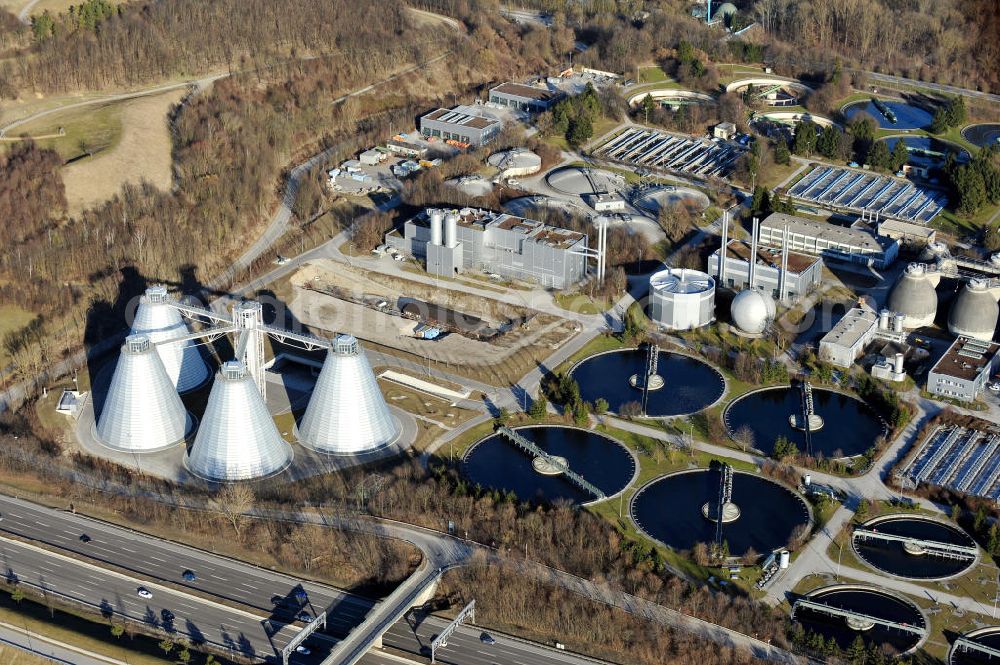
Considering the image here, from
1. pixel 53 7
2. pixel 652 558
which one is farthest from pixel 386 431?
pixel 53 7

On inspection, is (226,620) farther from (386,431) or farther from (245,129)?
(245,129)

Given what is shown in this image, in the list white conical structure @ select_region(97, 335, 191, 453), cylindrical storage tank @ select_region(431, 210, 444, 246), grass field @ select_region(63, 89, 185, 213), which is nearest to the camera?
white conical structure @ select_region(97, 335, 191, 453)

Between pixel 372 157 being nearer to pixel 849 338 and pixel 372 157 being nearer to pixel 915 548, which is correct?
pixel 849 338

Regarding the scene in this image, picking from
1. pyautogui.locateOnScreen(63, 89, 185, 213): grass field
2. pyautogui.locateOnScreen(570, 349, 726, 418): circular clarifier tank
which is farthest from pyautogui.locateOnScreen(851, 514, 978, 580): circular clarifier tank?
pyautogui.locateOnScreen(63, 89, 185, 213): grass field

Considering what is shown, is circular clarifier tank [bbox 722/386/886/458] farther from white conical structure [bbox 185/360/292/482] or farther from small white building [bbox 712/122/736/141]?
small white building [bbox 712/122/736/141]

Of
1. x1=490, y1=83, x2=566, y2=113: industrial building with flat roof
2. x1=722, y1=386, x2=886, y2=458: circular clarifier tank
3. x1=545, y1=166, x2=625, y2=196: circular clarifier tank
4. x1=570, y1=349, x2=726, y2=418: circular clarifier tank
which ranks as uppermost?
x1=490, y1=83, x2=566, y2=113: industrial building with flat roof

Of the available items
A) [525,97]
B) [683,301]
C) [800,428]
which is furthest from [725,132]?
[800,428]
